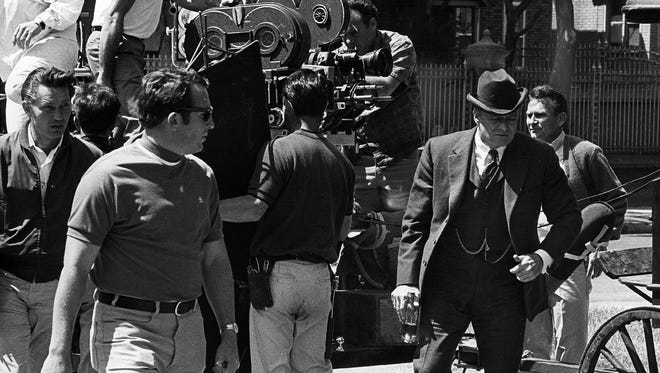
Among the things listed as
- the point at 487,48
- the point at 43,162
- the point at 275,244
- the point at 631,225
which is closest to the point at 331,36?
the point at 275,244

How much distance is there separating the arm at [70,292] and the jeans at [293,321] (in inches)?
67.2

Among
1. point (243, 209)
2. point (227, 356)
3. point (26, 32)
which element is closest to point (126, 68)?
point (26, 32)

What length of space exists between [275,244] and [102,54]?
209 centimetres

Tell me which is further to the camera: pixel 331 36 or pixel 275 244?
pixel 331 36

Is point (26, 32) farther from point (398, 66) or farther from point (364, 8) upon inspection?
point (398, 66)

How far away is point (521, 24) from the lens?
30.7m

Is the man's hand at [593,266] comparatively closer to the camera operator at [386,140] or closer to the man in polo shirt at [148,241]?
the camera operator at [386,140]

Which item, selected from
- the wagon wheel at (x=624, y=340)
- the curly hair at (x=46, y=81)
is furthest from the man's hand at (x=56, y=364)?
the wagon wheel at (x=624, y=340)

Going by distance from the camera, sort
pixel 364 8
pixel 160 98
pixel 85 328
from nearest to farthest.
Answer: pixel 160 98 → pixel 85 328 → pixel 364 8

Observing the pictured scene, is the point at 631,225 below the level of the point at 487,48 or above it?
below

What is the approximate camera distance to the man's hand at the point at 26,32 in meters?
7.46

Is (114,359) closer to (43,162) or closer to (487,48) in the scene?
(43,162)

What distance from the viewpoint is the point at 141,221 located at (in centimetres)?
458

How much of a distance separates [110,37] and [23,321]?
2395mm
